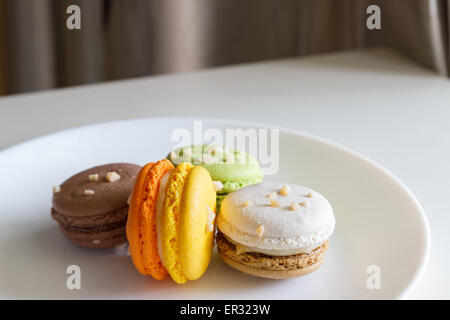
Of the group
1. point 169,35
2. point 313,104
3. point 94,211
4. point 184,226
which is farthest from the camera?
point 169,35

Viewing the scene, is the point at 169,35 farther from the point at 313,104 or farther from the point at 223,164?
the point at 223,164

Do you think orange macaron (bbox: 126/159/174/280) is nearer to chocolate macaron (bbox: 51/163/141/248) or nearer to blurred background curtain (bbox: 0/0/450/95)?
chocolate macaron (bbox: 51/163/141/248)

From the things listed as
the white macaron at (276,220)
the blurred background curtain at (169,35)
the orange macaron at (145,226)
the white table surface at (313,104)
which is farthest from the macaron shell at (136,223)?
the blurred background curtain at (169,35)

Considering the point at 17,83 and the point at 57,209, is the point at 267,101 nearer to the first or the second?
the point at 57,209

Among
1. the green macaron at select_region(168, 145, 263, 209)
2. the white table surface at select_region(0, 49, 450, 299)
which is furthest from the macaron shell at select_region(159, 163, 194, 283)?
the white table surface at select_region(0, 49, 450, 299)

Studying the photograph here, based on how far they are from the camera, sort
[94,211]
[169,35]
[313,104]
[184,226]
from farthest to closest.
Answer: [169,35] < [313,104] < [94,211] < [184,226]

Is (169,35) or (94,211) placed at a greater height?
(169,35)

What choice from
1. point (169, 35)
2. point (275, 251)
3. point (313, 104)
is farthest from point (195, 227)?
point (169, 35)
